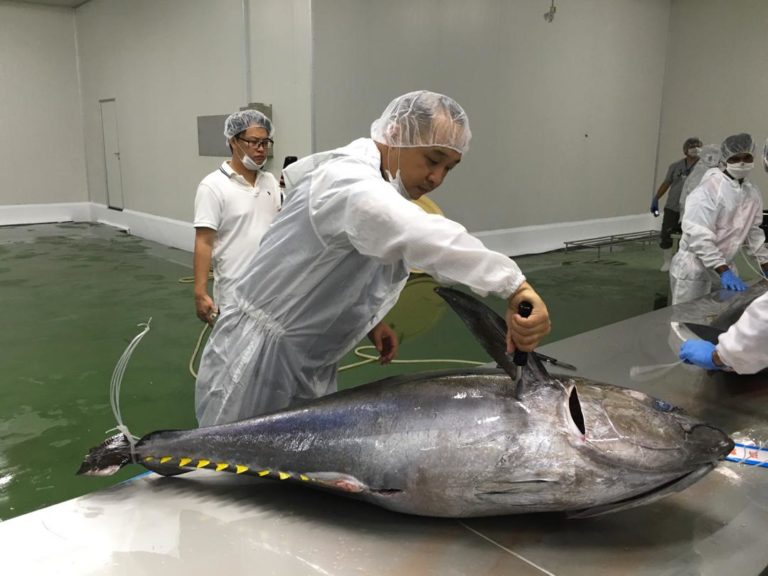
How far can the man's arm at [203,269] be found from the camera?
3016 mm

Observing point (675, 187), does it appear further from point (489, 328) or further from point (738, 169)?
point (489, 328)

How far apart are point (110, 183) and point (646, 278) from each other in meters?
9.09

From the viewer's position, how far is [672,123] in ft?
36.1

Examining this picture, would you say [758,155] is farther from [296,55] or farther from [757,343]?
[757,343]

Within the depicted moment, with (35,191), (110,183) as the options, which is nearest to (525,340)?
(110,183)

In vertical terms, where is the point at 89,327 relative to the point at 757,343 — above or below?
below

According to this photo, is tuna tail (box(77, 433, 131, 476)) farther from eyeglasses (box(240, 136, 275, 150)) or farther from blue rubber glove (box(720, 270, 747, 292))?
blue rubber glove (box(720, 270, 747, 292))

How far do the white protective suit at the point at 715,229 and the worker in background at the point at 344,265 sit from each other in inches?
104

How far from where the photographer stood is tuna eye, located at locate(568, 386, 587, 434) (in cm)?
118

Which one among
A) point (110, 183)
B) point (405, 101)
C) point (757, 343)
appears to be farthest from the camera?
point (110, 183)

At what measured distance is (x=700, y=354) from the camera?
77.9 inches

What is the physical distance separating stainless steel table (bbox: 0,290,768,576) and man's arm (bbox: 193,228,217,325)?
1.68 meters

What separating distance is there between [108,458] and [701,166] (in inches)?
276

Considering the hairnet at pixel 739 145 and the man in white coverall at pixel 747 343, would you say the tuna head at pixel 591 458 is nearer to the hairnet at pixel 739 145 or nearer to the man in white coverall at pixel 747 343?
the man in white coverall at pixel 747 343
